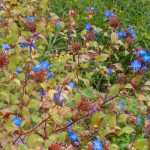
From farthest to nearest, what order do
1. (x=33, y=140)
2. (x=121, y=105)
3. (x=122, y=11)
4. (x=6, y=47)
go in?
(x=122, y=11) < (x=121, y=105) < (x=6, y=47) < (x=33, y=140)

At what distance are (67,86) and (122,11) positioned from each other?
1920mm

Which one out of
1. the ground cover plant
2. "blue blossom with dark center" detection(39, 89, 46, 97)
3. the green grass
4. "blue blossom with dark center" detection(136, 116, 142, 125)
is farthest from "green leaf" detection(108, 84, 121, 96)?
the green grass

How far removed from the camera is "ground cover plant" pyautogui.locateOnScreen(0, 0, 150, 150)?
225cm

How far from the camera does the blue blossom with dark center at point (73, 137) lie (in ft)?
8.00

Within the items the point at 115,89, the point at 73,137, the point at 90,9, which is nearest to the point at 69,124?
the point at 73,137

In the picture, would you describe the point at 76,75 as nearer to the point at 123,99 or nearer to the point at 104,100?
the point at 123,99

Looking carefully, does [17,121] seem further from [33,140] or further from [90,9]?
[90,9]

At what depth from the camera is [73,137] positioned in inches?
95.9

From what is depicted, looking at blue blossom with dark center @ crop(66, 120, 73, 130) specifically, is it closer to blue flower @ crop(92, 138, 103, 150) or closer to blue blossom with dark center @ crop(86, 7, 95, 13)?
blue flower @ crop(92, 138, 103, 150)

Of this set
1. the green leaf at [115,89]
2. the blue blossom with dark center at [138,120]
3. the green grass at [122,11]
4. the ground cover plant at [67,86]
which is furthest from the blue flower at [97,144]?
the green grass at [122,11]

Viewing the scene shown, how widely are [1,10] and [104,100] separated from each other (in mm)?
1272

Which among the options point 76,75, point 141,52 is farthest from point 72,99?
point 141,52

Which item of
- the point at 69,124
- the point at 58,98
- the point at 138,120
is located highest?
the point at 58,98

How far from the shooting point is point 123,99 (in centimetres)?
302
